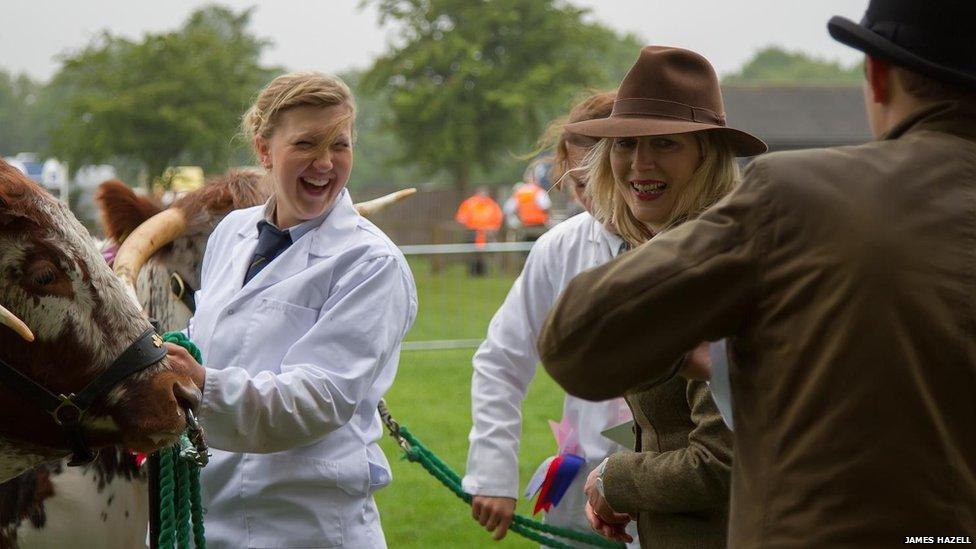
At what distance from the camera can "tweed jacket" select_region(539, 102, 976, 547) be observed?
1589 millimetres

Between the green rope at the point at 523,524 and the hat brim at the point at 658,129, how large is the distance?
4.23ft

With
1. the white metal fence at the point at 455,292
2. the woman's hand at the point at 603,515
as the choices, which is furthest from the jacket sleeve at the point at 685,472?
the white metal fence at the point at 455,292

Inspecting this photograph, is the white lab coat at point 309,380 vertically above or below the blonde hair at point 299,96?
below

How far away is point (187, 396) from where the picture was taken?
2609mm

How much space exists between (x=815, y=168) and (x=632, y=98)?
1.34 m

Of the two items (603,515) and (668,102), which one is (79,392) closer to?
(603,515)

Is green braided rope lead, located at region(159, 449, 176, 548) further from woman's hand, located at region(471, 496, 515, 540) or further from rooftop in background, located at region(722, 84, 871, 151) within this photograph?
rooftop in background, located at region(722, 84, 871, 151)

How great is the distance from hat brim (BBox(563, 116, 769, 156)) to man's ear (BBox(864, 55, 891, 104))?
993mm

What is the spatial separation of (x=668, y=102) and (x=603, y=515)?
1071mm

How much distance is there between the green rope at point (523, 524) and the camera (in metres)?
3.53

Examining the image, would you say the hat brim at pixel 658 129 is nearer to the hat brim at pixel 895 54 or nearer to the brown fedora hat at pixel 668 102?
the brown fedora hat at pixel 668 102

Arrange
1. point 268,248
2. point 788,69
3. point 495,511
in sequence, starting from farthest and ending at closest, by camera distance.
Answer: point 788,69 < point 495,511 < point 268,248

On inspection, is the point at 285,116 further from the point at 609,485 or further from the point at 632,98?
the point at 609,485

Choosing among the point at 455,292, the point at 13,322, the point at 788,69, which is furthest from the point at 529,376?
the point at 788,69
